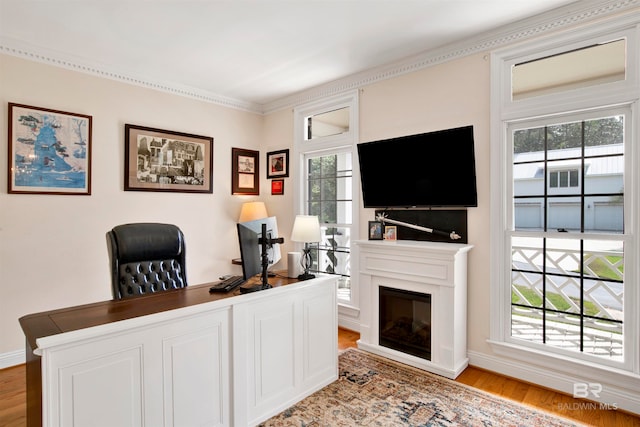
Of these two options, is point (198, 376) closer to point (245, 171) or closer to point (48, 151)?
point (48, 151)

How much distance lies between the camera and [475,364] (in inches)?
114

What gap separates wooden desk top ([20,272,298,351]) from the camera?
150cm

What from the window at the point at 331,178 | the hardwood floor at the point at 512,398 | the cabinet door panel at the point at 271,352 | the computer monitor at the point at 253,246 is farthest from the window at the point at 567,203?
the computer monitor at the point at 253,246

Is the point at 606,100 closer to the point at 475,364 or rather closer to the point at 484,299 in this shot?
the point at 484,299

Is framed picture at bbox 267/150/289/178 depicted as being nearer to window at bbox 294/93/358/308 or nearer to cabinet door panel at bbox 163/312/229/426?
window at bbox 294/93/358/308

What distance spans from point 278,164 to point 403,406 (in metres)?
3.23

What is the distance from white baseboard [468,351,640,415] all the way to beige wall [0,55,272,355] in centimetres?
310

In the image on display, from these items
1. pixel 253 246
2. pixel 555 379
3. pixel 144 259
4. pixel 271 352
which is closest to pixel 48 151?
pixel 144 259

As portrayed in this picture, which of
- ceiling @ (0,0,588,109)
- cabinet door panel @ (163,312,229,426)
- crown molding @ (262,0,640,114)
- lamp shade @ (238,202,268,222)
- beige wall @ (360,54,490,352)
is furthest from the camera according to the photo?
lamp shade @ (238,202,268,222)

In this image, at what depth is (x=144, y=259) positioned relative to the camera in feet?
8.10

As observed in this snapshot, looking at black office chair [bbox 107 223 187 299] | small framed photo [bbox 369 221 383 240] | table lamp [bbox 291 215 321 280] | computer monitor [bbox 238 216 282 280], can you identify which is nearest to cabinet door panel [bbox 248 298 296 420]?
computer monitor [bbox 238 216 282 280]

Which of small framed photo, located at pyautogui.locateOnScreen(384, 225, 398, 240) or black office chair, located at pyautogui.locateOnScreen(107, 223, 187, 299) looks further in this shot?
small framed photo, located at pyautogui.locateOnScreen(384, 225, 398, 240)

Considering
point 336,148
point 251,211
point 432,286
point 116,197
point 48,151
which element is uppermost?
point 336,148

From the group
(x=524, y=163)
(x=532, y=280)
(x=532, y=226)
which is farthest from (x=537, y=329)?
(x=524, y=163)
